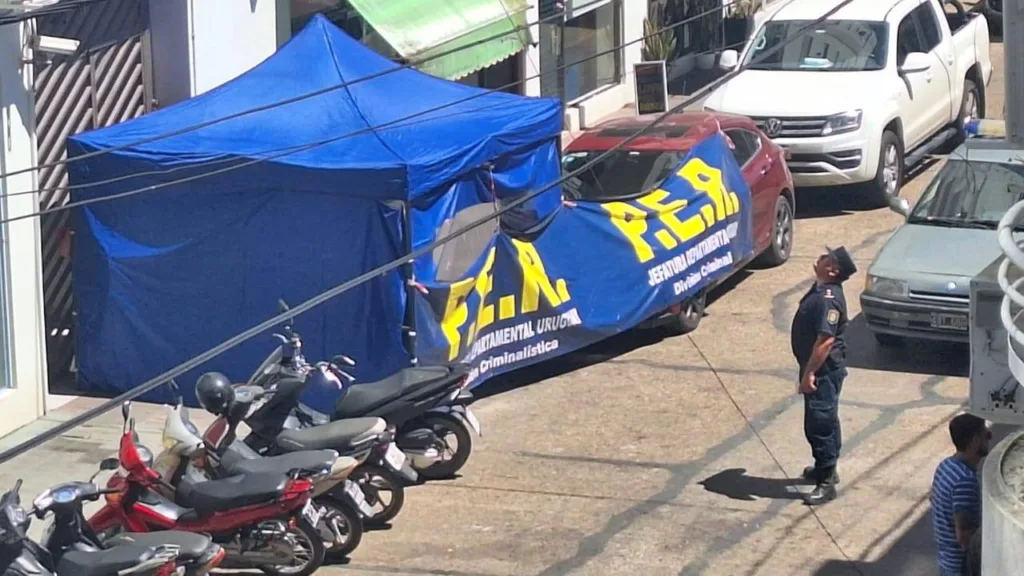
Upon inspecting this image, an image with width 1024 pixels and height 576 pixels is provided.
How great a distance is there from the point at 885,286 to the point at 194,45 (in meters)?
6.00

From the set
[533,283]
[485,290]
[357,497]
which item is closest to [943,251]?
[533,283]

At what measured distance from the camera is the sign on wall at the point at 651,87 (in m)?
16.2

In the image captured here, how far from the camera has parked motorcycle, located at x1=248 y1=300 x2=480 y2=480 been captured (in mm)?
10133

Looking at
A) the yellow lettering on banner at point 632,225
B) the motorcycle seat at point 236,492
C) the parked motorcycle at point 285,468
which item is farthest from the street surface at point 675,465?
the yellow lettering on banner at point 632,225

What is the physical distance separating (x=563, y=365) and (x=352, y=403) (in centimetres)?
340

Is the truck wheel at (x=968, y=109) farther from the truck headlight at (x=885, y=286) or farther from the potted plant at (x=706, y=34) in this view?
the truck headlight at (x=885, y=286)

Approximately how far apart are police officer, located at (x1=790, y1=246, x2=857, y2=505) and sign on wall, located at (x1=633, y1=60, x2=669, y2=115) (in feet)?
20.0

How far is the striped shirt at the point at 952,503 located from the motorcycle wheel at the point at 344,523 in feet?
10.8

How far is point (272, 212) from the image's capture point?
11805mm

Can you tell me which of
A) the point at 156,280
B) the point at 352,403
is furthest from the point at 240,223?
the point at 352,403

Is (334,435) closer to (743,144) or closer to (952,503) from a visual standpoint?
(952,503)

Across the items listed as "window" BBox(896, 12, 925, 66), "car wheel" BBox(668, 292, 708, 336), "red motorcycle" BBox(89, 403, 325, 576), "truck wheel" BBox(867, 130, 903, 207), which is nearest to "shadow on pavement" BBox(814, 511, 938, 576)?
"red motorcycle" BBox(89, 403, 325, 576)

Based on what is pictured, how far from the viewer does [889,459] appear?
11.1 metres

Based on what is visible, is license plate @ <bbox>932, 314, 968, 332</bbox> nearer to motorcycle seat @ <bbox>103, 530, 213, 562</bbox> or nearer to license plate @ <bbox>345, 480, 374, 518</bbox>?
license plate @ <bbox>345, 480, 374, 518</bbox>
